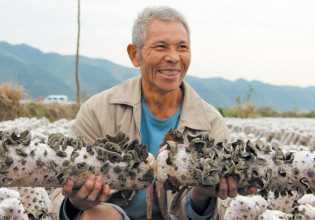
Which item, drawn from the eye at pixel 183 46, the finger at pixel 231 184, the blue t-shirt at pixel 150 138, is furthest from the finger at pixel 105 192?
the eye at pixel 183 46

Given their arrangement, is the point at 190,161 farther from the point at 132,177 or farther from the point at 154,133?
the point at 154,133

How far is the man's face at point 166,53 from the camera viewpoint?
14.1ft

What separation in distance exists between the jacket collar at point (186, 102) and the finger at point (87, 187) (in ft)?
3.66

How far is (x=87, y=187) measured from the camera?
11.4ft

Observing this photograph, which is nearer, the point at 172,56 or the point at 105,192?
the point at 105,192

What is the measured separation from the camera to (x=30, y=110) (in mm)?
23766

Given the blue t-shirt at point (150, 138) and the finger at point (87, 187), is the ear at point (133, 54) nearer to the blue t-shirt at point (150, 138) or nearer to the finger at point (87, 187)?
the blue t-shirt at point (150, 138)

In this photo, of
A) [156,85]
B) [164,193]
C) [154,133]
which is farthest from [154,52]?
[164,193]

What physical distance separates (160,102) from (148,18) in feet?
2.03

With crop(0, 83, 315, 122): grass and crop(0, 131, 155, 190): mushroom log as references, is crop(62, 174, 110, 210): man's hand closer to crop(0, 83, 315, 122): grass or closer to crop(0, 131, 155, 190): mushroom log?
crop(0, 131, 155, 190): mushroom log

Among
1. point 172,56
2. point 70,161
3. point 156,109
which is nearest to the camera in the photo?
point 70,161

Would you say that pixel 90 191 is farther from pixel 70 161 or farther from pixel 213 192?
pixel 213 192

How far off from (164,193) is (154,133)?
457 millimetres

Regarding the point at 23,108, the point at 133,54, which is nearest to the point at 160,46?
the point at 133,54
